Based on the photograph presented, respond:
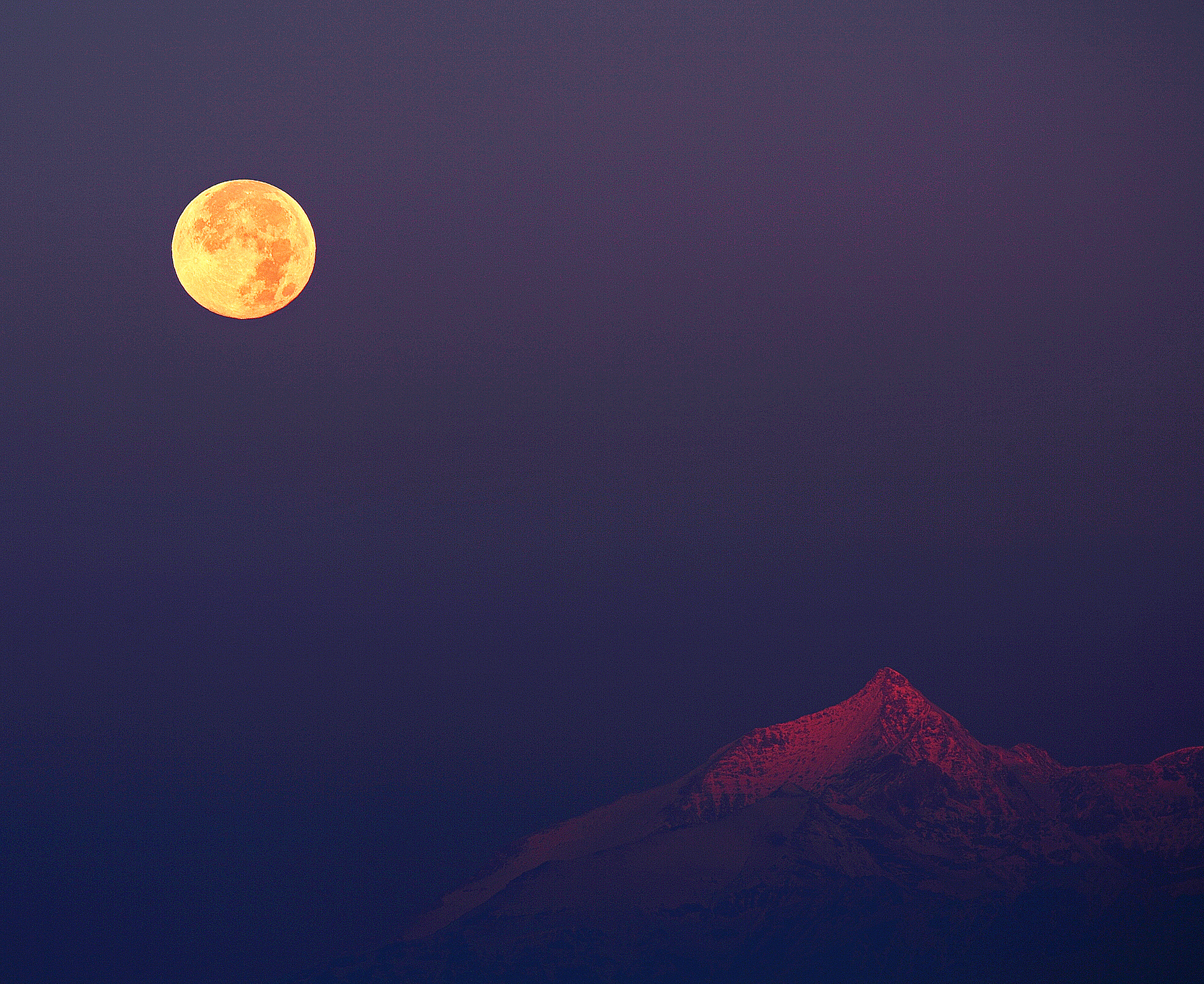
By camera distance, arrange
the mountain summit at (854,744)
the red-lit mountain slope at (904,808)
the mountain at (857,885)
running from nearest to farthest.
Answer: the mountain at (857,885) → the red-lit mountain slope at (904,808) → the mountain summit at (854,744)

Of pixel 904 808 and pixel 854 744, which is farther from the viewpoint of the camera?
pixel 854 744

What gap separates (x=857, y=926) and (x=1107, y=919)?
20.3 meters

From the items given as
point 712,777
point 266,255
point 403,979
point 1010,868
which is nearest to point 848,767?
point 1010,868

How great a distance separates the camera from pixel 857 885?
317 feet

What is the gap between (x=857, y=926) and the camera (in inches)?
3561

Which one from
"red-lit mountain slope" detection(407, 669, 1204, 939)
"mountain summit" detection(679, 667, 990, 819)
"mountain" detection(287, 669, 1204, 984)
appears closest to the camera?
"mountain" detection(287, 669, 1204, 984)

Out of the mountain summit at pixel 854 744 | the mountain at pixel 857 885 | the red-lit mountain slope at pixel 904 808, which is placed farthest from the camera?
the mountain summit at pixel 854 744

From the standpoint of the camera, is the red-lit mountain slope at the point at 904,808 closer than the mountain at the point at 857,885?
No

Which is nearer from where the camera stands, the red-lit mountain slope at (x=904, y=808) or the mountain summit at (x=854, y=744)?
the red-lit mountain slope at (x=904, y=808)

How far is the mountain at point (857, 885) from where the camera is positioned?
80375 millimetres

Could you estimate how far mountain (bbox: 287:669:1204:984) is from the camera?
80.4m

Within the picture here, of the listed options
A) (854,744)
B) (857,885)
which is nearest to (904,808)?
(854,744)

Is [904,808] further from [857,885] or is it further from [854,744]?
[857,885]

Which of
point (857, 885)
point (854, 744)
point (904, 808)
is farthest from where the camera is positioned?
point (854, 744)
